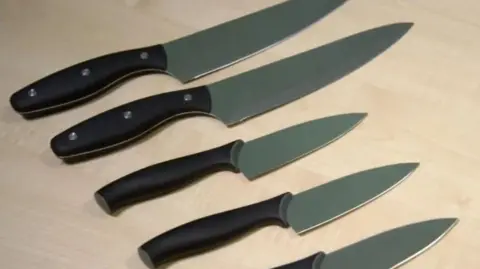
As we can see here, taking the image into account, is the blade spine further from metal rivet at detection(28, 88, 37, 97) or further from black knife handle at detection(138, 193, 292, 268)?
metal rivet at detection(28, 88, 37, 97)

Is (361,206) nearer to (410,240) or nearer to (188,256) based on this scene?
(410,240)

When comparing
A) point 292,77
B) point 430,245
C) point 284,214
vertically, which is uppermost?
point 292,77

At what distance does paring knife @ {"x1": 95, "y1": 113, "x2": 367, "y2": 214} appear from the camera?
0.69 meters

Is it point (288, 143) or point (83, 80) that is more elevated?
point (83, 80)

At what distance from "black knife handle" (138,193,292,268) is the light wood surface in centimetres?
2

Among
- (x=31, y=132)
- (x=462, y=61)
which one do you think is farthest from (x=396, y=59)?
(x=31, y=132)

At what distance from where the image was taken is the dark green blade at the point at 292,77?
76 centimetres

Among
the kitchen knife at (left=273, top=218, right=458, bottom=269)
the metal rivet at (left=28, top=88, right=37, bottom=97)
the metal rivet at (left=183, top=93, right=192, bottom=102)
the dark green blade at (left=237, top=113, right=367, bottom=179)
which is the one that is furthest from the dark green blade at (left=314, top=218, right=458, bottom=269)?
the metal rivet at (left=28, top=88, right=37, bottom=97)

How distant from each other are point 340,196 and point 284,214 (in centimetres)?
6

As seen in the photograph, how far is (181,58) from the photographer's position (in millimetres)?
791

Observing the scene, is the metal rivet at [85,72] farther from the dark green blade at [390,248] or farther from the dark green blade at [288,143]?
the dark green blade at [390,248]

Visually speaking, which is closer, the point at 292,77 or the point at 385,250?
the point at 385,250

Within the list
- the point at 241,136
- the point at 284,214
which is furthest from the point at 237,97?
the point at 284,214

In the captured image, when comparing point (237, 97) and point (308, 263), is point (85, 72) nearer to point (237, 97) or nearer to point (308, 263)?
point (237, 97)
